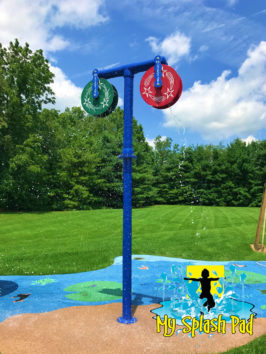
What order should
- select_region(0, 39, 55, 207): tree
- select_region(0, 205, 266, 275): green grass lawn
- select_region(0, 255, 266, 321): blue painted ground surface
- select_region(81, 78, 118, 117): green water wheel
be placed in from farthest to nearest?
select_region(0, 39, 55, 207): tree < select_region(0, 205, 266, 275): green grass lawn < select_region(0, 255, 266, 321): blue painted ground surface < select_region(81, 78, 118, 117): green water wheel

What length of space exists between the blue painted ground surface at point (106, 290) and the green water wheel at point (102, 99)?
3057 millimetres

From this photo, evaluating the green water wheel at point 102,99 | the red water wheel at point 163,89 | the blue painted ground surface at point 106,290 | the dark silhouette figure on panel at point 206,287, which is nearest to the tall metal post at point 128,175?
the red water wheel at point 163,89

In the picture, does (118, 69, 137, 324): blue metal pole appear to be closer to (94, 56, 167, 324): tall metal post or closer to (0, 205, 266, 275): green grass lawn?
(94, 56, 167, 324): tall metal post

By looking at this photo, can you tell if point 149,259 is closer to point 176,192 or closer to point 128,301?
point 128,301

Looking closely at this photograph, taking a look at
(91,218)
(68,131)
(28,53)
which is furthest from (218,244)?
(68,131)

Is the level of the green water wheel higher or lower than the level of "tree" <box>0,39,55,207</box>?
lower

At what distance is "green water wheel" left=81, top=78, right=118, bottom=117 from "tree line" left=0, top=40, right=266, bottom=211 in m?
20.4

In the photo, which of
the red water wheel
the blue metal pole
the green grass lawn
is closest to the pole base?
the blue metal pole

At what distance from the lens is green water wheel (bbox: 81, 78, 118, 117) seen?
530cm

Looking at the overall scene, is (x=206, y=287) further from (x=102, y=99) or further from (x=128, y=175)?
(x=102, y=99)

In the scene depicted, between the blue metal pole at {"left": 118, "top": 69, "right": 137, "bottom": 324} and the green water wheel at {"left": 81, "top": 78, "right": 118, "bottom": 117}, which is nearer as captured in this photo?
the blue metal pole at {"left": 118, "top": 69, "right": 137, "bottom": 324}

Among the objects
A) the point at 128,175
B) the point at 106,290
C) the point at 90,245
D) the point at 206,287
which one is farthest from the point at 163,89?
the point at 90,245

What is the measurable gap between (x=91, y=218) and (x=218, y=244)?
11366mm

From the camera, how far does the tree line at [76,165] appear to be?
2623 cm
